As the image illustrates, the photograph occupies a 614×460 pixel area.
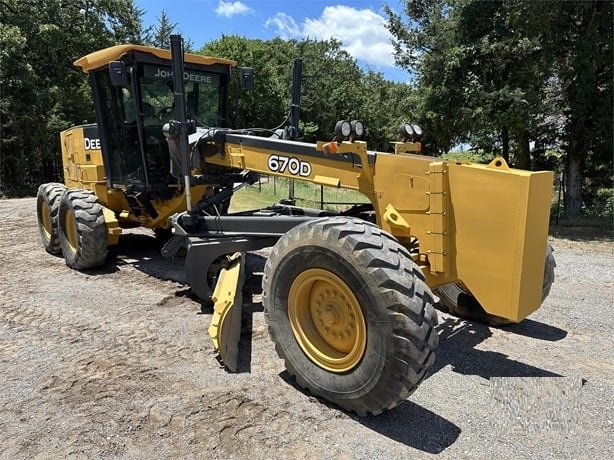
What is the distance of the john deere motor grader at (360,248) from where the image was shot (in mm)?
3125

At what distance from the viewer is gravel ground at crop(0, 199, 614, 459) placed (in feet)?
10.1

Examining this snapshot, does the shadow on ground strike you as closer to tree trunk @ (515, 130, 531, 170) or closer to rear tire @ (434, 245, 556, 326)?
rear tire @ (434, 245, 556, 326)

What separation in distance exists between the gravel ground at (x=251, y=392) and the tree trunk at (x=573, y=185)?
849 cm

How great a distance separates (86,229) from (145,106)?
1.77 meters

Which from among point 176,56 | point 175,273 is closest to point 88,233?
point 175,273

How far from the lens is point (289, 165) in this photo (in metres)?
4.64

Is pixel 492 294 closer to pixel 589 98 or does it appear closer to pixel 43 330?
pixel 43 330

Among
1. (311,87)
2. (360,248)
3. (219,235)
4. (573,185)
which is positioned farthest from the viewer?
(311,87)

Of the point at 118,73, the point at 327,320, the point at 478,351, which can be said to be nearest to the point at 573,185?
the point at 478,351

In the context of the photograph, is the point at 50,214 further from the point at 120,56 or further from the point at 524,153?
the point at 524,153

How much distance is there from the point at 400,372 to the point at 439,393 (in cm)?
82

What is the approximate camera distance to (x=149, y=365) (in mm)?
4133

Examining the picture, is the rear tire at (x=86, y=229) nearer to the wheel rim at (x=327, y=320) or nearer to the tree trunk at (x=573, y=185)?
the wheel rim at (x=327, y=320)

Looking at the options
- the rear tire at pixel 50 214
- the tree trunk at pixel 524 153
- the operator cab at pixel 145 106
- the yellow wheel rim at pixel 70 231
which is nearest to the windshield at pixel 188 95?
the operator cab at pixel 145 106
